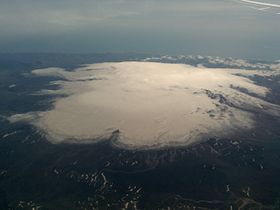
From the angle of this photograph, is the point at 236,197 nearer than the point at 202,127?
Yes

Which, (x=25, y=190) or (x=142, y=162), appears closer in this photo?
(x=25, y=190)

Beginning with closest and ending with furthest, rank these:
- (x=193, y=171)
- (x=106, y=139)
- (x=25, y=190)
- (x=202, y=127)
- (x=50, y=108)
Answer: (x=25, y=190), (x=193, y=171), (x=106, y=139), (x=202, y=127), (x=50, y=108)

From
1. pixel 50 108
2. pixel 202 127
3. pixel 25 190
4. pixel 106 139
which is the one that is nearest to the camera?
pixel 25 190

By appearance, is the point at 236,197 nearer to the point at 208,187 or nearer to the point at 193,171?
the point at 208,187

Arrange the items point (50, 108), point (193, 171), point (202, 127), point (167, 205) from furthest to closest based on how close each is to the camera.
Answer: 1. point (50, 108)
2. point (202, 127)
3. point (193, 171)
4. point (167, 205)

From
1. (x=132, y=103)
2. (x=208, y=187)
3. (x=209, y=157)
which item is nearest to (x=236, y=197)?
(x=208, y=187)

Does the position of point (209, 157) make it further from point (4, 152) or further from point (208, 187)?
point (4, 152)

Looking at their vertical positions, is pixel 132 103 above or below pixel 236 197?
below

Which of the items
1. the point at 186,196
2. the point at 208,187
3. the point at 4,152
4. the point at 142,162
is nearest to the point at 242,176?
the point at 208,187

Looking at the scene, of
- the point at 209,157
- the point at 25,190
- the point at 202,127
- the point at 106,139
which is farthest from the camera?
the point at 202,127
